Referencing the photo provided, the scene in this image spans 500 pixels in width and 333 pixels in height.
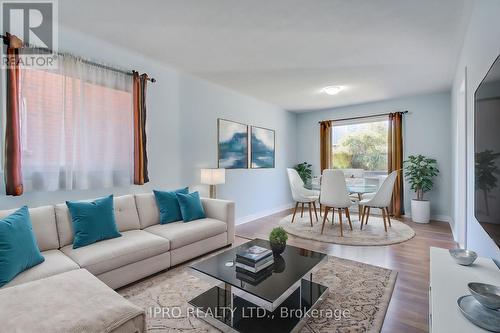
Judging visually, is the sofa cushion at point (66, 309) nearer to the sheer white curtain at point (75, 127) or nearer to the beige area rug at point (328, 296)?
the beige area rug at point (328, 296)

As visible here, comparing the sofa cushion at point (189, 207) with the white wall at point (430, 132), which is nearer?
the sofa cushion at point (189, 207)

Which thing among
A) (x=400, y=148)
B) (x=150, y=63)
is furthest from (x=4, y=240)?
(x=400, y=148)

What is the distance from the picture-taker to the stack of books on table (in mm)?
1717

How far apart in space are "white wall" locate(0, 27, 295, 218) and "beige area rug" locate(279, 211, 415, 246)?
115 cm

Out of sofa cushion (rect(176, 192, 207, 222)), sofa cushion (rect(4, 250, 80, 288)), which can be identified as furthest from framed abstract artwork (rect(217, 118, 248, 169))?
sofa cushion (rect(4, 250, 80, 288))

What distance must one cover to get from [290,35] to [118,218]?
2707 millimetres

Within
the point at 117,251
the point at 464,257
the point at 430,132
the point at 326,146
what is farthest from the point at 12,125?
the point at 430,132

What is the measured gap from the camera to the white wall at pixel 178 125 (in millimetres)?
2707

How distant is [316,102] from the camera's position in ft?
17.9

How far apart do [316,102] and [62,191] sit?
479cm

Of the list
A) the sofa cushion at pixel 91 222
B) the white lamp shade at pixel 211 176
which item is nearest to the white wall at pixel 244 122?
the white lamp shade at pixel 211 176

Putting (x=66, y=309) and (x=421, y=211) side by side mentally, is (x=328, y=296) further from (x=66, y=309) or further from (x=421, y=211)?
(x=421, y=211)

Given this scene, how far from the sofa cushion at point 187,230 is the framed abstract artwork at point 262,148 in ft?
7.24

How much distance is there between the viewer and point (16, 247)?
169 centimetres
